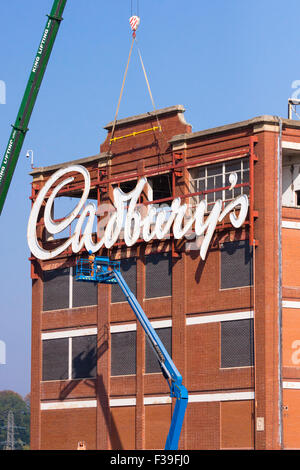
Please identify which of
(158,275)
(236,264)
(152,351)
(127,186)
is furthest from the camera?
(127,186)

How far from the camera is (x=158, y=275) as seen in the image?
74188 mm

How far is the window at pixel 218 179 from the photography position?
7075cm

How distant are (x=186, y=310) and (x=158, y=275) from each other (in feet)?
11.9

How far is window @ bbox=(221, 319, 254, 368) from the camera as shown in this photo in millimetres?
68062

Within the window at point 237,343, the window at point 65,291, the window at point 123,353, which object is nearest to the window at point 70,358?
the window at point 123,353

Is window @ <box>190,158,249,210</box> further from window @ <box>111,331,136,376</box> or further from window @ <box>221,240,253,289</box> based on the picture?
window @ <box>111,331,136,376</box>

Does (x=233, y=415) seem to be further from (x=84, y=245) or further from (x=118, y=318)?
(x=84, y=245)

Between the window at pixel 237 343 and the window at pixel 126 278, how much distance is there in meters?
8.79

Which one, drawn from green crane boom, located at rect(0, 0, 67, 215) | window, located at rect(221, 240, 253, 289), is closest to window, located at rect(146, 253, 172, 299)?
window, located at rect(221, 240, 253, 289)

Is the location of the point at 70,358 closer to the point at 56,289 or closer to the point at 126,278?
the point at 56,289

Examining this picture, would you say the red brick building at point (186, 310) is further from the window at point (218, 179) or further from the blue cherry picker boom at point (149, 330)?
the blue cherry picker boom at point (149, 330)

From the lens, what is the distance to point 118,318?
76188 mm

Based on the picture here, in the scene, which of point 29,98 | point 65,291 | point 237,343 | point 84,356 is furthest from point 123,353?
point 29,98

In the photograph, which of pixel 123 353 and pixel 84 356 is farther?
pixel 84 356
